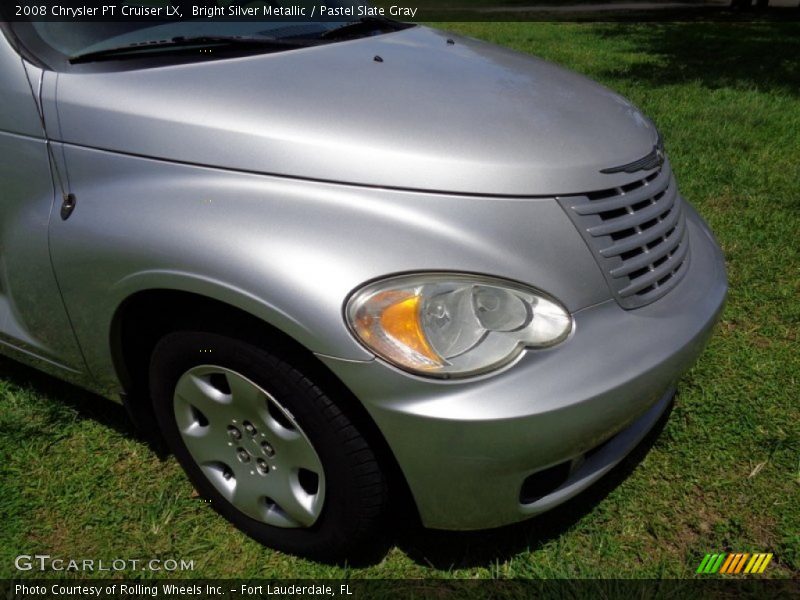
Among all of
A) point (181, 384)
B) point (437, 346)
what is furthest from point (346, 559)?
point (437, 346)

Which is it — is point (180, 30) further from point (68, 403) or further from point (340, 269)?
point (68, 403)

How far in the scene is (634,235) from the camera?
1.86 meters

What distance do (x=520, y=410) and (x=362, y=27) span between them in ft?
5.47

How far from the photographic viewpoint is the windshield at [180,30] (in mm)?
1996

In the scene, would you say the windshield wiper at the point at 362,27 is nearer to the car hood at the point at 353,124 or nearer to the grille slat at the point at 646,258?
the car hood at the point at 353,124

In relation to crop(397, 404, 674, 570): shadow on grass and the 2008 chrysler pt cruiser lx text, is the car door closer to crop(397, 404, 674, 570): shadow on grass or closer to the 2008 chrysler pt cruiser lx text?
the 2008 chrysler pt cruiser lx text

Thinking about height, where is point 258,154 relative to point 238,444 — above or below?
above

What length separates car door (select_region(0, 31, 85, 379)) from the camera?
1.91 m

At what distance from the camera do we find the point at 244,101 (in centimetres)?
180

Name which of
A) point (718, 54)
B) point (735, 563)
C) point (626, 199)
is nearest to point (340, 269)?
point (626, 199)

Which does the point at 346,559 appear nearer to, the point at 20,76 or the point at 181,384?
the point at 181,384

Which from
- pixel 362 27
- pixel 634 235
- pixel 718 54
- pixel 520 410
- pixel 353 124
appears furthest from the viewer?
pixel 718 54

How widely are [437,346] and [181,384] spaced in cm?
75

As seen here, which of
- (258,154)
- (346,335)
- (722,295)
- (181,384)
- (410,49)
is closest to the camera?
(346,335)
